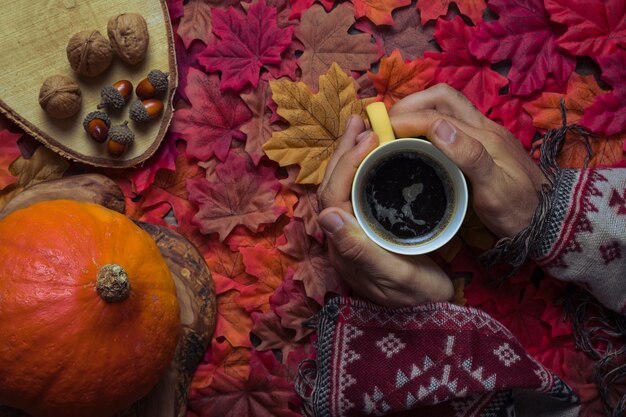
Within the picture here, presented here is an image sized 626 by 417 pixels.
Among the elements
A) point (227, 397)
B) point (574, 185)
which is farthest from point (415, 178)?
point (227, 397)

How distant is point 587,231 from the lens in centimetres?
124

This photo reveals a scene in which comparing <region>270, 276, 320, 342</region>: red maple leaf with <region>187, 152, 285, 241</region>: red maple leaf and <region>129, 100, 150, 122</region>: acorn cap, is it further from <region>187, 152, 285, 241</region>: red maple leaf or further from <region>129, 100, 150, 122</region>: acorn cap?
<region>129, 100, 150, 122</region>: acorn cap

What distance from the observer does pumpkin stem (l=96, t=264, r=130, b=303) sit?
1.00 m

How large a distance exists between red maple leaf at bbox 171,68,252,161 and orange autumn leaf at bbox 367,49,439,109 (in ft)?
1.04

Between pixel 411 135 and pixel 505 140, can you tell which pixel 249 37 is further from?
pixel 505 140

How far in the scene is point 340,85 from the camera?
4.53ft

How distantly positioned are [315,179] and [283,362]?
41cm

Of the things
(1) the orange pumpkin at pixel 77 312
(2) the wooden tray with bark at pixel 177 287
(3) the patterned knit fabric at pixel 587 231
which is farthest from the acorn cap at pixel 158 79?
(3) the patterned knit fabric at pixel 587 231

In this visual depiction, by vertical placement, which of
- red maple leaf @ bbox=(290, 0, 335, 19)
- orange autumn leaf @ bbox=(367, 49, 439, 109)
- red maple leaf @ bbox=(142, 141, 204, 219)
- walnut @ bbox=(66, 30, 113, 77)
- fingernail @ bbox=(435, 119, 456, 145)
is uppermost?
walnut @ bbox=(66, 30, 113, 77)

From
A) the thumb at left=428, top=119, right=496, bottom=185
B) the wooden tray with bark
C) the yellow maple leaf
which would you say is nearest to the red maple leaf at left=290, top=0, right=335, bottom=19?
the yellow maple leaf

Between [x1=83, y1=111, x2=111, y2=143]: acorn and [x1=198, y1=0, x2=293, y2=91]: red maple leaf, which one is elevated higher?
[x1=198, y1=0, x2=293, y2=91]: red maple leaf

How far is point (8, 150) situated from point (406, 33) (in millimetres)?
914

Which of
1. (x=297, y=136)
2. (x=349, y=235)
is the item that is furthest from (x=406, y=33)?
(x=349, y=235)

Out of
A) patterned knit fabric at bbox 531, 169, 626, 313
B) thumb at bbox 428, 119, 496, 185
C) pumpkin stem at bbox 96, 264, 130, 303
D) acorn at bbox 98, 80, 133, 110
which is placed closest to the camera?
pumpkin stem at bbox 96, 264, 130, 303
